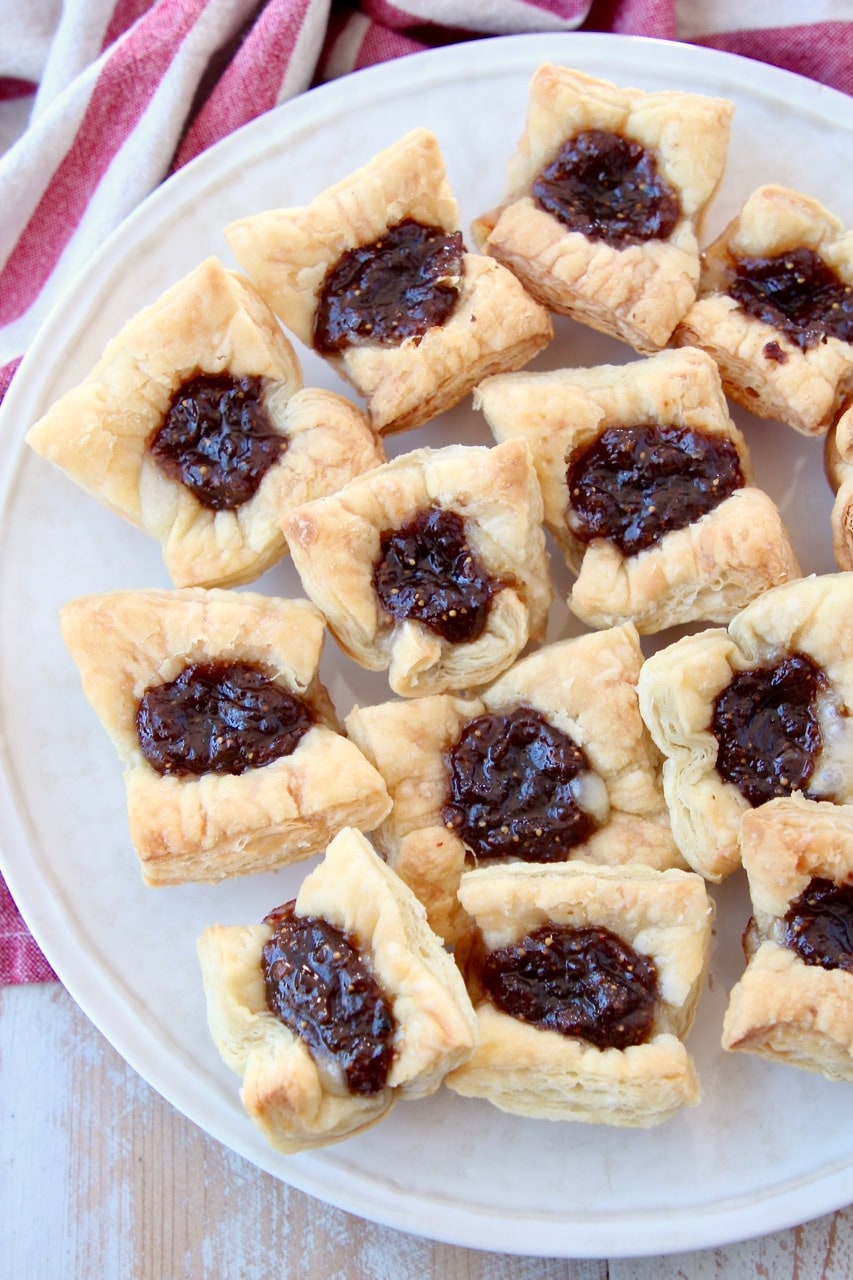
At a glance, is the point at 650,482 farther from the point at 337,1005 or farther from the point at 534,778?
the point at 337,1005

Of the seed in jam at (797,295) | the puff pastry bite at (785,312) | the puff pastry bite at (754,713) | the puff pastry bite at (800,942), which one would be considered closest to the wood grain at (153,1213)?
the puff pastry bite at (800,942)

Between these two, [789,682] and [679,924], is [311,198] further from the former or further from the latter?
[679,924]

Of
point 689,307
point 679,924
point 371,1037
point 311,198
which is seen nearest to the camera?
point 371,1037

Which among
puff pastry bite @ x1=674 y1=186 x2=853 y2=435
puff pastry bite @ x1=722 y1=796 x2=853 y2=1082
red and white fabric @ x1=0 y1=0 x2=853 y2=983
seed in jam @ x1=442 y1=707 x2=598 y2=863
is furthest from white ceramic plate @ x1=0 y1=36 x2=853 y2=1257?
→ seed in jam @ x1=442 y1=707 x2=598 y2=863

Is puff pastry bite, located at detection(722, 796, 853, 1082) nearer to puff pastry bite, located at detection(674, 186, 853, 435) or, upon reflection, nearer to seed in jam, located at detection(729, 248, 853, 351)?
puff pastry bite, located at detection(674, 186, 853, 435)

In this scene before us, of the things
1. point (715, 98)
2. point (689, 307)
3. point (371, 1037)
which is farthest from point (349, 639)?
point (715, 98)

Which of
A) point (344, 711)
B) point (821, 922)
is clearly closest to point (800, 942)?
point (821, 922)

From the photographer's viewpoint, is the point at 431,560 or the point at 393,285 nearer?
Answer: the point at 431,560
